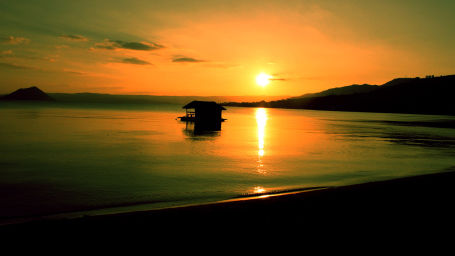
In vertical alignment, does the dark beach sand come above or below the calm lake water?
above

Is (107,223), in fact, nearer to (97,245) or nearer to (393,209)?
(97,245)

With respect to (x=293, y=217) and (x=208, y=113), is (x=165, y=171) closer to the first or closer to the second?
(x=293, y=217)

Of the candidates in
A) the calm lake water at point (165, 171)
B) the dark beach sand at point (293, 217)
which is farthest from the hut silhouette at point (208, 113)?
the dark beach sand at point (293, 217)

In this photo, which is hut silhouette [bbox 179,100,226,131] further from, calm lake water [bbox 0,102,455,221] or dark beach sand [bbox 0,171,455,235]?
dark beach sand [bbox 0,171,455,235]

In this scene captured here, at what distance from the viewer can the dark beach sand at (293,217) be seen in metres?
6.68

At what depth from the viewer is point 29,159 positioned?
76.4ft

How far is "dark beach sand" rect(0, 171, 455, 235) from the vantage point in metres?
6.68

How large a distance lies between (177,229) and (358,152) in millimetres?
27101

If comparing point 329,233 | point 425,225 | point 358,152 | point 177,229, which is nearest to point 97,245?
point 177,229

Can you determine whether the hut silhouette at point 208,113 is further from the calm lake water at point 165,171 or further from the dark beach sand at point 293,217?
the dark beach sand at point 293,217

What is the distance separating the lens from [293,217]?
7.54m

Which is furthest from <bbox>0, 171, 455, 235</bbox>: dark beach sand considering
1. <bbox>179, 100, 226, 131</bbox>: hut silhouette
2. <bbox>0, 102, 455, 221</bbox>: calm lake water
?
<bbox>179, 100, 226, 131</bbox>: hut silhouette

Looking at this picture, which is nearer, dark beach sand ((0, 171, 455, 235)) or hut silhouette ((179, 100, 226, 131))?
dark beach sand ((0, 171, 455, 235))

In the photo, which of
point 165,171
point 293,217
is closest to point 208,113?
point 165,171
